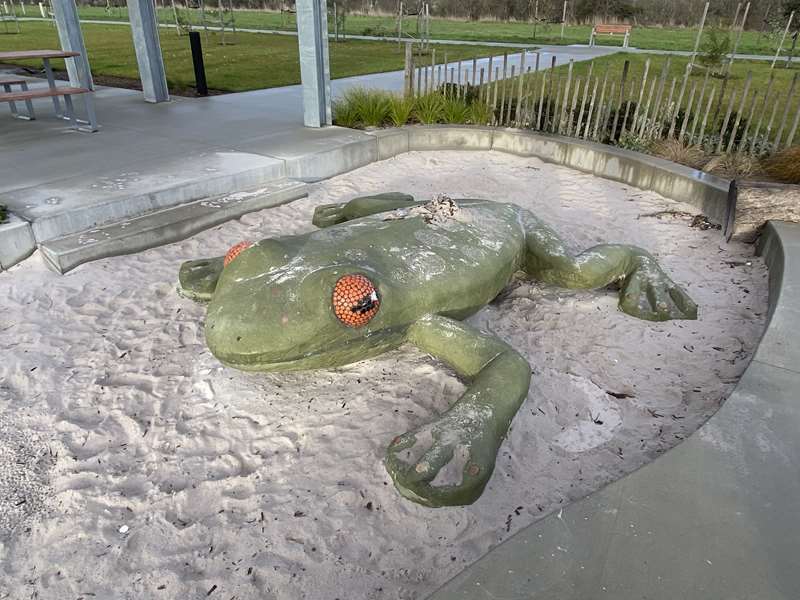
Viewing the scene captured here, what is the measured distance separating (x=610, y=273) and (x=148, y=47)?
8.36m

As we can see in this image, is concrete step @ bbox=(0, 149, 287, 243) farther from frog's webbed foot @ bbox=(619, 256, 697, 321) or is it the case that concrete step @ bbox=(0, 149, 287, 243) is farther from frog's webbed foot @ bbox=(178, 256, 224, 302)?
frog's webbed foot @ bbox=(619, 256, 697, 321)

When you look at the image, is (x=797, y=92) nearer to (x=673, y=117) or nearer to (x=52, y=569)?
(x=673, y=117)

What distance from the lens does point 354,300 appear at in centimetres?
243

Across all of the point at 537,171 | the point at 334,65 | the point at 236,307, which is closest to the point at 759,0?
the point at 334,65

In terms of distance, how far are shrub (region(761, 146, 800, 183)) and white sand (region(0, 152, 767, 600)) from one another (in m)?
1.65

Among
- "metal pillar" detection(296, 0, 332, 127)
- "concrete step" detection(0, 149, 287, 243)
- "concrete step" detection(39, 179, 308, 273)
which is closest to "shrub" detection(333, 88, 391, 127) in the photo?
"metal pillar" detection(296, 0, 332, 127)

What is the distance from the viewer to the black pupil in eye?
244 cm

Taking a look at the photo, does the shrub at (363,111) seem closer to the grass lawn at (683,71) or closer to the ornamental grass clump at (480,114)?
the ornamental grass clump at (480,114)

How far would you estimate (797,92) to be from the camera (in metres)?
10.5

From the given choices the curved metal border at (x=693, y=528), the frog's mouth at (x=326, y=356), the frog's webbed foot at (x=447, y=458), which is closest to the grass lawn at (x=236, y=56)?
the frog's mouth at (x=326, y=356)

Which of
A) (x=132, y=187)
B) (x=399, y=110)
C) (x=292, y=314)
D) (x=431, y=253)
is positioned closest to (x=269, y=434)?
(x=292, y=314)

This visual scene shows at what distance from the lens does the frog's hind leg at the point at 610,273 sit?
3662 mm

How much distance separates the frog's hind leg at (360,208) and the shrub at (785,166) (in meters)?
3.80

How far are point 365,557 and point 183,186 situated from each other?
4068mm
